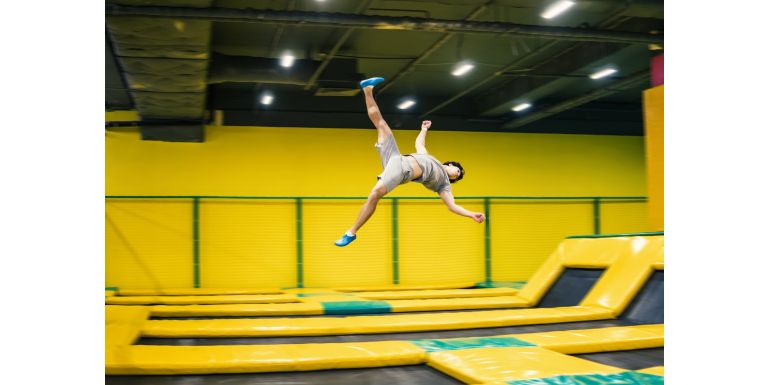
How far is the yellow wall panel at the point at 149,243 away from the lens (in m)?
8.13

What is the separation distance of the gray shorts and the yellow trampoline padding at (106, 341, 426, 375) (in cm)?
98

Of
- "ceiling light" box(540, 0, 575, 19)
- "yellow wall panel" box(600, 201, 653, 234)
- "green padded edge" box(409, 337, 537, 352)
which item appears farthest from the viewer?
"yellow wall panel" box(600, 201, 653, 234)

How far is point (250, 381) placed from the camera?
2.89 m

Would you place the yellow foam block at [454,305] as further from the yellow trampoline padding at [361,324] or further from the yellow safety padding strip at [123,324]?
the yellow safety padding strip at [123,324]

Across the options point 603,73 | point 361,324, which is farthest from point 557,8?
point 361,324

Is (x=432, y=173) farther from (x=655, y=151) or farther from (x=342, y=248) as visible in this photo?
(x=342, y=248)

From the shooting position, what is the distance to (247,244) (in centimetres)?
852

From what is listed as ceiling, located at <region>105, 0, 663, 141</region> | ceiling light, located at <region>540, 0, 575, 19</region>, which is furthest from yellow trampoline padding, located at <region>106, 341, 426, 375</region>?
ceiling light, located at <region>540, 0, 575, 19</region>

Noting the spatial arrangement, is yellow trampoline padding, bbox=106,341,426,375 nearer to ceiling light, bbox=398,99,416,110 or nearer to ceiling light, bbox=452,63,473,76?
ceiling light, bbox=452,63,473,76

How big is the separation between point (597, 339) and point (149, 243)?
6.19m

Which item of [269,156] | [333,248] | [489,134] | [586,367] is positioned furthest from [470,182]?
[586,367]

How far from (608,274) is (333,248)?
14.1 ft

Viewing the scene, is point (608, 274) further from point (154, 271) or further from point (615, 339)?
point (154, 271)

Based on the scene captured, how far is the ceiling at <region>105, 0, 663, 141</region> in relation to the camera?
17.3 feet
